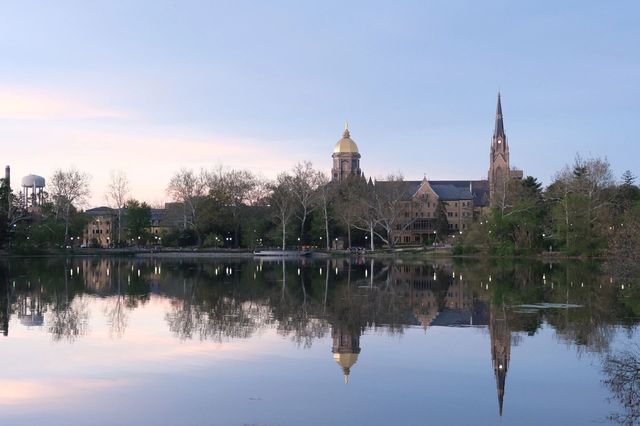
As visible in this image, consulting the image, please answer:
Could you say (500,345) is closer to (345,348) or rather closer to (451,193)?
(345,348)

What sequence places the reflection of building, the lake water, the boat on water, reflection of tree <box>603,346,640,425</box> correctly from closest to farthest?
reflection of tree <box>603,346,640,425</box>, the lake water, the reflection of building, the boat on water

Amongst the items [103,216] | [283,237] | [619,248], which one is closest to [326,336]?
[619,248]

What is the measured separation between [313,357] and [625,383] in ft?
21.2

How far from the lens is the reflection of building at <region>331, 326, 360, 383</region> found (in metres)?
16.0

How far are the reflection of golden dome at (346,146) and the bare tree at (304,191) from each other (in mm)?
38872

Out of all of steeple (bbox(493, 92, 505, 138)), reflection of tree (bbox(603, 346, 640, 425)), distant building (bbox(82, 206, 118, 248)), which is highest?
steeple (bbox(493, 92, 505, 138))

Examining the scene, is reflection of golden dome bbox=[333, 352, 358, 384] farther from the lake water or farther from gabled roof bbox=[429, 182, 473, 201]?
gabled roof bbox=[429, 182, 473, 201]

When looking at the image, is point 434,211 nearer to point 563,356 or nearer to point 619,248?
point 619,248

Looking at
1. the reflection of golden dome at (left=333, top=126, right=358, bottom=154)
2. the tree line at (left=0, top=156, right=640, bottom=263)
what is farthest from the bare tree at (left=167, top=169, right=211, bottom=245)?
the reflection of golden dome at (left=333, top=126, right=358, bottom=154)

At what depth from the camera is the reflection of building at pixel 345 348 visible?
16.0 metres

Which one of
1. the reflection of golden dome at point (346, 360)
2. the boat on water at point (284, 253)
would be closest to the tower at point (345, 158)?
the boat on water at point (284, 253)

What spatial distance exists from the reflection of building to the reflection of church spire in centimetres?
296

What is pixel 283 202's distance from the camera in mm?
88938

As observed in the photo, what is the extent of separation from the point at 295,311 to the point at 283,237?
63.1 meters
